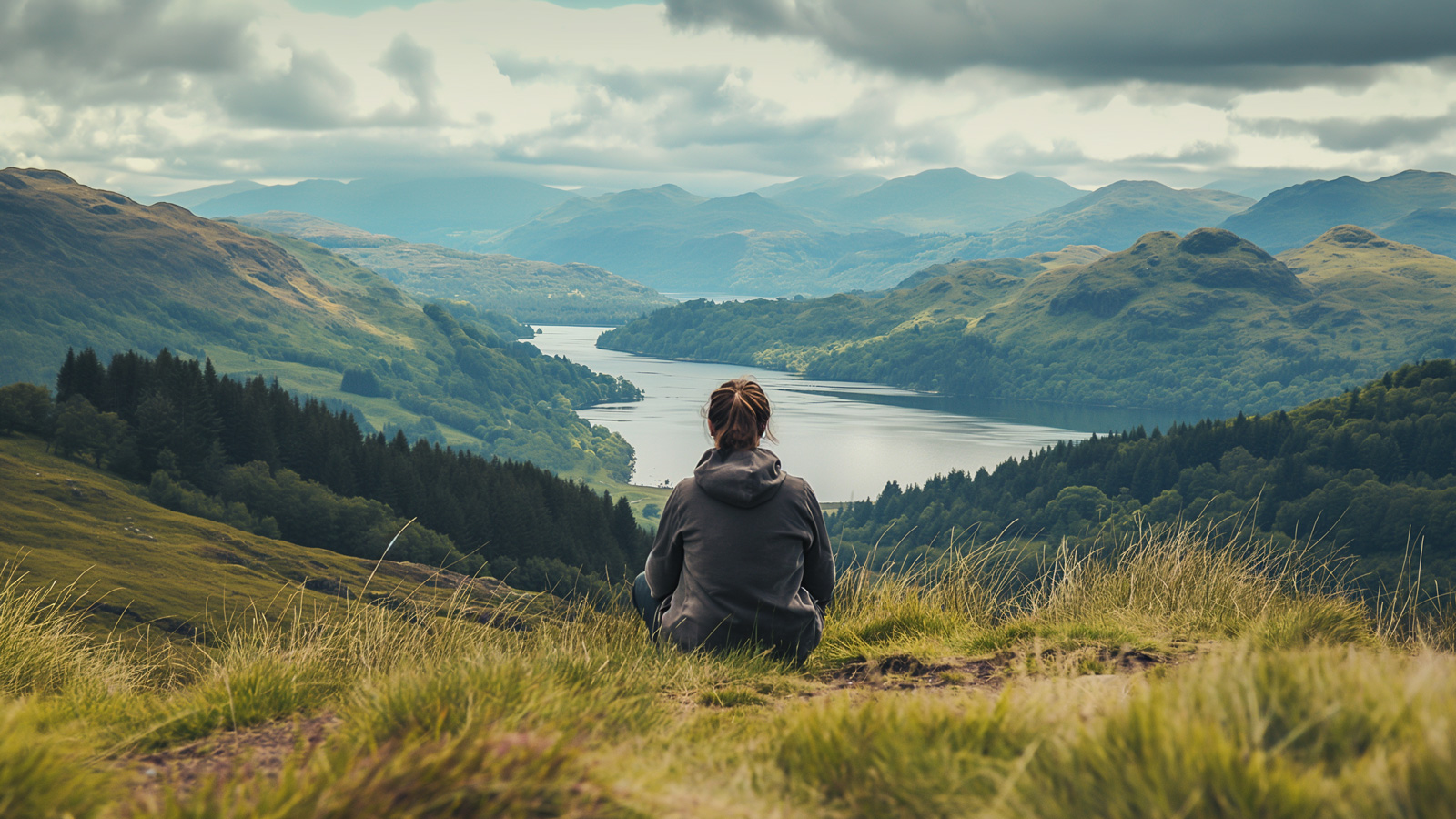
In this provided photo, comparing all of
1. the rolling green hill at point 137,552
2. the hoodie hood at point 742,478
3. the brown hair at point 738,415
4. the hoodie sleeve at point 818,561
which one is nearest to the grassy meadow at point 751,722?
the hoodie sleeve at point 818,561

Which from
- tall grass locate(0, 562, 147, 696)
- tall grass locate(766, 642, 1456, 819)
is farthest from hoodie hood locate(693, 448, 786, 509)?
tall grass locate(0, 562, 147, 696)

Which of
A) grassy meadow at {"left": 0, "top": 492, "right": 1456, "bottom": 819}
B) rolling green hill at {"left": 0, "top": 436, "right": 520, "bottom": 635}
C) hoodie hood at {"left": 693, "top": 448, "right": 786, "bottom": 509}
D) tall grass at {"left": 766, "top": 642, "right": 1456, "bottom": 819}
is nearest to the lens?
tall grass at {"left": 766, "top": 642, "right": 1456, "bottom": 819}

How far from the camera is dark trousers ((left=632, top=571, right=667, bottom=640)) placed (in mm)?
5973

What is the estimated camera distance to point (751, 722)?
13.3ft

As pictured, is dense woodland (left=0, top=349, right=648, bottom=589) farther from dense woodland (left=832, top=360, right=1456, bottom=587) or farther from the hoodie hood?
the hoodie hood

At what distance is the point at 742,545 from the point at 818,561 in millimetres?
596

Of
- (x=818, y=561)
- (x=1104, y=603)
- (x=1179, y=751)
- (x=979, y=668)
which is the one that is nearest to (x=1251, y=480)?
(x=1104, y=603)

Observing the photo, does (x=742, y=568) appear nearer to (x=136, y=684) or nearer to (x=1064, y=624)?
(x=1064, y=624)

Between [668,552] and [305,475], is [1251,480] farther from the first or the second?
[668,552]

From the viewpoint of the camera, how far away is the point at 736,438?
17.8 ft

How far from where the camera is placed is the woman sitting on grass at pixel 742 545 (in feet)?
17.6

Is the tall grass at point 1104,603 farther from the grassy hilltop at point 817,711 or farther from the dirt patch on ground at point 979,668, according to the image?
the dirt patch on ground at point 979,668

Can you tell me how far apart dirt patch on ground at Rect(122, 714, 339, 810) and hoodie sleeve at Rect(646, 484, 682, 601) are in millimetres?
2123

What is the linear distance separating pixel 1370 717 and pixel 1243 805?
1.72ft
